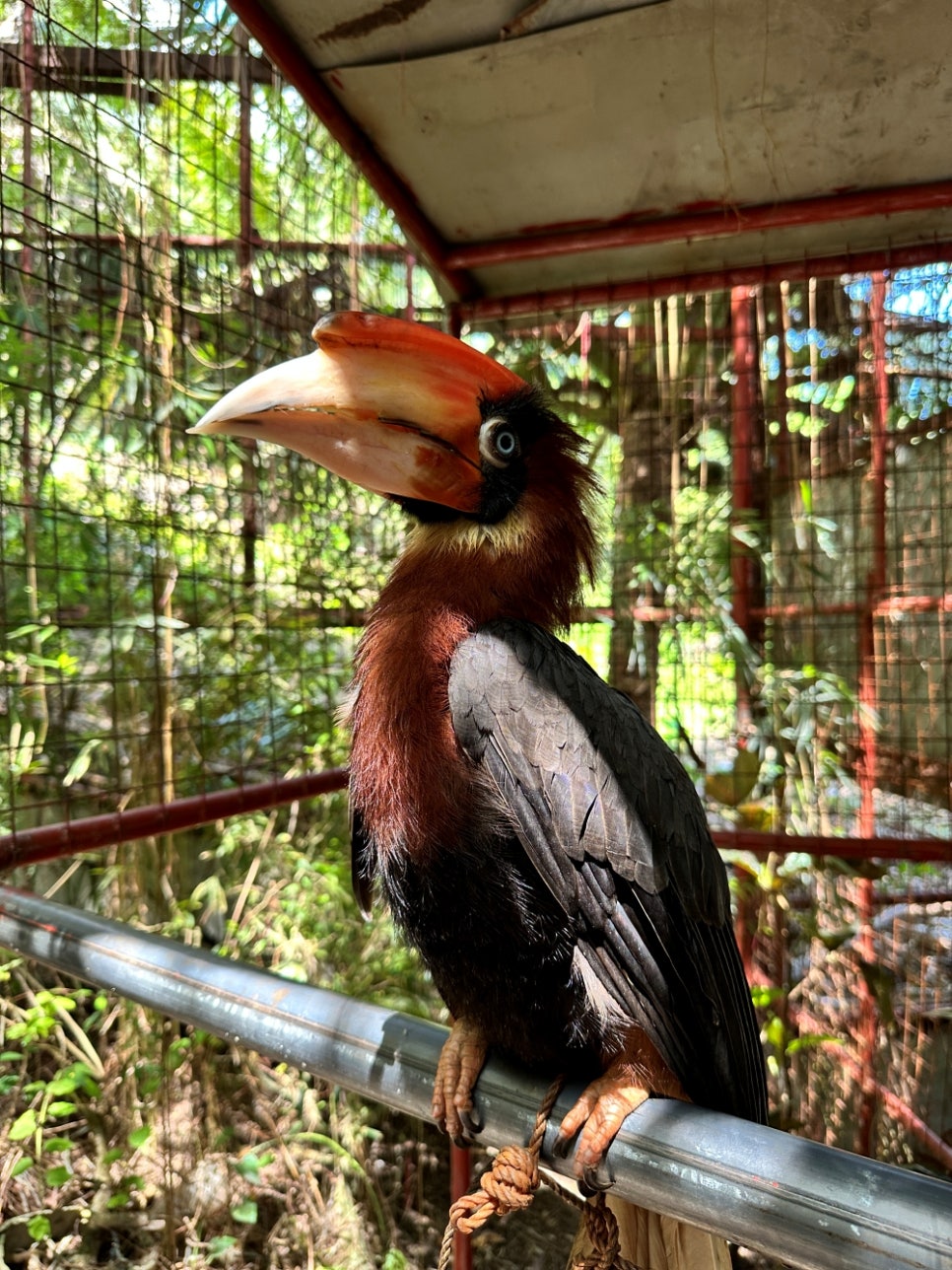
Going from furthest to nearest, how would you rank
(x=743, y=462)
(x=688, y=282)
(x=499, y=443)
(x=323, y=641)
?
(x=743, y=462)
(x=323, y=641)
(x=688, y=282)
(x=499, y=443)

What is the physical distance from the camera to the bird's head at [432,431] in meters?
1.15

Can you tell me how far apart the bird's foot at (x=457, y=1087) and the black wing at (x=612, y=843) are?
0.23 metres

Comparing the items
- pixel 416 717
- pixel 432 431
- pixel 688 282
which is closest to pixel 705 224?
pixel 688 282

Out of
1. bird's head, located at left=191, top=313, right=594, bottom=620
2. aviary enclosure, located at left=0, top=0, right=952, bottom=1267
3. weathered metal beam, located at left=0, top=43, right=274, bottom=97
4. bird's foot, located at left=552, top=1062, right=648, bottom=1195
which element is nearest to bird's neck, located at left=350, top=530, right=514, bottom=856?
bird's head, located at left=191, top=313, right=594, bottom=620

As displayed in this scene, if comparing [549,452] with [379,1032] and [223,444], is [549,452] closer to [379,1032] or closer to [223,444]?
[379,1032]

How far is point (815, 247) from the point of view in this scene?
1.80 metres

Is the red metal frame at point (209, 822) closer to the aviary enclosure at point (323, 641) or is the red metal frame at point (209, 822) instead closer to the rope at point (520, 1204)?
the aviary enclosure at point (323, 641)

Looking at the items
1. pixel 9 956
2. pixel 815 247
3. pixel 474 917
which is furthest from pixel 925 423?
pixel 9 956

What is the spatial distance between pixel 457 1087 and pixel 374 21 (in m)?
1.64

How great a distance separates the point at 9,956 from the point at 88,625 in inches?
50.7

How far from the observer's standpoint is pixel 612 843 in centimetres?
100

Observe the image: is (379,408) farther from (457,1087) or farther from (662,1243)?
(662,1243)

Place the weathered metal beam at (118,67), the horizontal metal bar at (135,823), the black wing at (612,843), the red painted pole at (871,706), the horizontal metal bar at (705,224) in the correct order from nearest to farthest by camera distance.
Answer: the black wing at (612,843) < the horizontal metal bar at (135,823) < the horizontal metal bar at (705,224) < the weathered metal beam at (118,67) < the red painted pole at (871,706)

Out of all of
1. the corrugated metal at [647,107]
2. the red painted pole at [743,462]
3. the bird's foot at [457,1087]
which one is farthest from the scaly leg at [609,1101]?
A: the red painted pole at [743,462]
